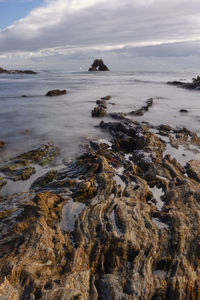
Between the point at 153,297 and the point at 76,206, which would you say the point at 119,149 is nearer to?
the point at 76,206

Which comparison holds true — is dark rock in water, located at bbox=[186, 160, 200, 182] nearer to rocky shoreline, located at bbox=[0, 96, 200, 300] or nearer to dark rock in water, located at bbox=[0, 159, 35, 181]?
rocky shoreline, located at bbox=[0, 96, 200, 300]

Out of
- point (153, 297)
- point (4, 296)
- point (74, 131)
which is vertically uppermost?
point (4, 296)

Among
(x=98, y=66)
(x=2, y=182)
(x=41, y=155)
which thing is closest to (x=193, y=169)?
(x=41, y=155)

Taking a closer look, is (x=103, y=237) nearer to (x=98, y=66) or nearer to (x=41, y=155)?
(x=41, y=155)

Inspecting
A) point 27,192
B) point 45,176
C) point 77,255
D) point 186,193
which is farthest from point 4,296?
point 186,193

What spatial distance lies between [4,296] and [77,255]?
1293 millimetres

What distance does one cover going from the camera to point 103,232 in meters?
4.30

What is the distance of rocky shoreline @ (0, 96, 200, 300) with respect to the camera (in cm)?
334

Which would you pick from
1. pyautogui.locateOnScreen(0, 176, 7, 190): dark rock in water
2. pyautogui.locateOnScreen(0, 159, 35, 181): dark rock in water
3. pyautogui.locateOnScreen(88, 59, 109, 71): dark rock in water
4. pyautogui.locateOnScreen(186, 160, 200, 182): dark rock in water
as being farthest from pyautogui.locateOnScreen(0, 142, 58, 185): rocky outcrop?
pyautogui.locateOnScreen(88, 59, 109, 71): dark rock in water

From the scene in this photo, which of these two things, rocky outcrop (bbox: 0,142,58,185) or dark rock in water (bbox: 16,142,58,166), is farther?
dark rock in water (bbox: 16,142,58,166)

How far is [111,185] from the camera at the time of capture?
6.15 meters

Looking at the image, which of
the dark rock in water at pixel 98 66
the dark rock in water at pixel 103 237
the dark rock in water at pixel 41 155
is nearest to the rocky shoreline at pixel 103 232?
the dark rock in water at pixel 103 237

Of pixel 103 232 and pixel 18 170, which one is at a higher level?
pixel 103 232

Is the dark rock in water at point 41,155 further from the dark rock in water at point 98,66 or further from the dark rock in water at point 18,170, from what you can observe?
the dark rock in water at point 98,66
